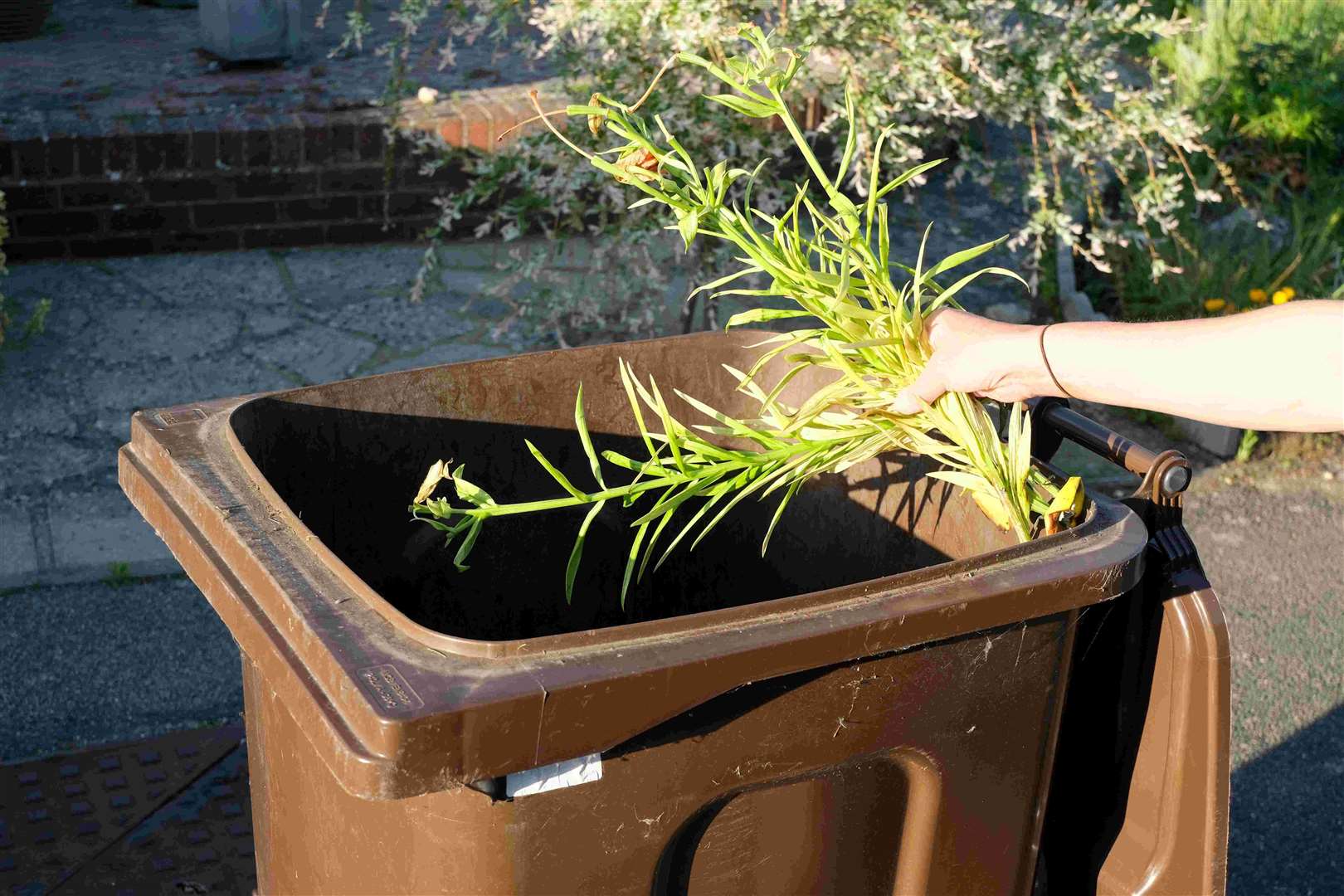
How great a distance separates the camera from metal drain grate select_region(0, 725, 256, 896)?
2398mm

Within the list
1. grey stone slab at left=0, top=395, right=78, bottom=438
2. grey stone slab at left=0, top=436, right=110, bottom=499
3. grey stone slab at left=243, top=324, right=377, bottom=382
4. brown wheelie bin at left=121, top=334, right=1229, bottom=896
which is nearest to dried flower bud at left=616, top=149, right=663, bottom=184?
brown wheelie bin at left=121, top=334, right=1229, bottom=896

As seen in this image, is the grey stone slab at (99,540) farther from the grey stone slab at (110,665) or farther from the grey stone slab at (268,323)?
the grey stone slab at (268,323)

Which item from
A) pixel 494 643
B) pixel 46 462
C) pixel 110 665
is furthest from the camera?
pixel 46 462

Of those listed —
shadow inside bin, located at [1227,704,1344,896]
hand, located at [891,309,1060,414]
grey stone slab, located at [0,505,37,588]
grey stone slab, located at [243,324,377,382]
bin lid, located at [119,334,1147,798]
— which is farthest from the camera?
grey stone slab, located at [243,324,377,382]

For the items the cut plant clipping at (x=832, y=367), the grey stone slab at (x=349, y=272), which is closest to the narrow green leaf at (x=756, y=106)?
the cut plant clipping at (x=832, y=367)

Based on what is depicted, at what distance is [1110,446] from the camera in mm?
1703

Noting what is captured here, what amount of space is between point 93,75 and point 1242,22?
4637mm

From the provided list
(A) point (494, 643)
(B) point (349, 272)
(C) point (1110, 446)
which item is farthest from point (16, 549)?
(C) point (1110, 446)

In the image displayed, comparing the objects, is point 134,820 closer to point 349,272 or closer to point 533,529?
point 533,529

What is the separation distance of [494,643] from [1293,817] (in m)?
2.20

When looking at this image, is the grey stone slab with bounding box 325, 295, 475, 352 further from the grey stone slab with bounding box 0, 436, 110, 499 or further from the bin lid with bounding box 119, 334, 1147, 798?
the bin lid with bounding box 119, 334, 1147, 798

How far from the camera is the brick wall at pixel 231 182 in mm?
4633

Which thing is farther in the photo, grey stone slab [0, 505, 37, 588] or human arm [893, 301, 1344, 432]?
grey stone slab [0, 505, 37, 588]

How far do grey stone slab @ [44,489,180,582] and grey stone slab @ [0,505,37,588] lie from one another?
5 cm
